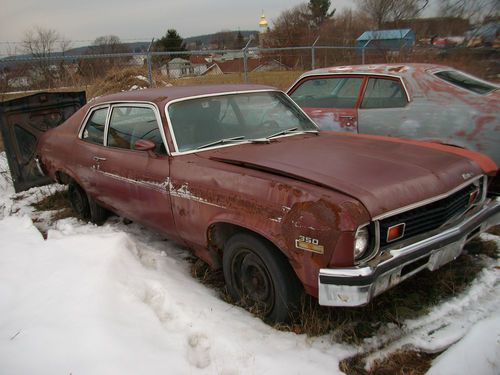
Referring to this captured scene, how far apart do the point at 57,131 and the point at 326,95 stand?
349 cm

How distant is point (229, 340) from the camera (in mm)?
2750

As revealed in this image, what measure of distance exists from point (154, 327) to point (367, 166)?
1727 millimetres

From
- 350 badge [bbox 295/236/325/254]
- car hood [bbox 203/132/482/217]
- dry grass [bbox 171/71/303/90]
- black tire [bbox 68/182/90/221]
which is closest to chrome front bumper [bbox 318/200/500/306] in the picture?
350 badge [bbox 295/236/325/254]

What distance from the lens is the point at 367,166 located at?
2.97 meters

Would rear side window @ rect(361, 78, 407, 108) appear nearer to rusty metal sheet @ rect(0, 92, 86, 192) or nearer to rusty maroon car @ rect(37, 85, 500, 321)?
rusty maroon car @ rect(37, 85, 500, 321)

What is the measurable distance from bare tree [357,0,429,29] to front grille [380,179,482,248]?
18.7m

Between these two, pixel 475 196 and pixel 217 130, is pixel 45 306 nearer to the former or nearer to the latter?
pixel 217 130

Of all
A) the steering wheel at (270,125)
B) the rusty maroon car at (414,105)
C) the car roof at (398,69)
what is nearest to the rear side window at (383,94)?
the rusty maroon car at (414,105)

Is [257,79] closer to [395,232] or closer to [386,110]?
[386,110]

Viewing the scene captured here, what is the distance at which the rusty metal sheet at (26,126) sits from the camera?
6.48 meters

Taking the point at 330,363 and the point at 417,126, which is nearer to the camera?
the point at 330,363

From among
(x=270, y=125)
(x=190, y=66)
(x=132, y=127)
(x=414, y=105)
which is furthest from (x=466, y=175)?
(x=190, y=66)

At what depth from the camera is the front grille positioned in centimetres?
264

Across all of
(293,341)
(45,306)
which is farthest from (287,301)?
(45,306)
